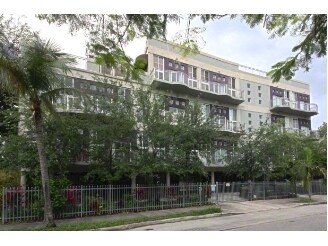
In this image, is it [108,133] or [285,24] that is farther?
[108,133]

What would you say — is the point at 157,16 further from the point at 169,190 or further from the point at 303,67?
the point at 169,190

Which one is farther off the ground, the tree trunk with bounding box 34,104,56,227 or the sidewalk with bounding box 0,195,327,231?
the tree trunk with bounding box 34,104,56,227

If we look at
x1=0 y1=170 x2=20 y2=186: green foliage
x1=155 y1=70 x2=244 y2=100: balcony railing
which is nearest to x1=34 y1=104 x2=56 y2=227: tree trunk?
x1=0 y1=170 x2=20 y2=186: green foliage

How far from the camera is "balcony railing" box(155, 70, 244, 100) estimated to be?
2403 cm

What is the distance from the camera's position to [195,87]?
25.6 meters

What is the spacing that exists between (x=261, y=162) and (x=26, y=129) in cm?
1336

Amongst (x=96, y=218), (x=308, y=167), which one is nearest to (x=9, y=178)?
(x=96, y=218)

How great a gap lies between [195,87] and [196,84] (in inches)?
12.9

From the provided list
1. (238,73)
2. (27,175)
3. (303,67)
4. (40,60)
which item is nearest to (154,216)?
(27,175)

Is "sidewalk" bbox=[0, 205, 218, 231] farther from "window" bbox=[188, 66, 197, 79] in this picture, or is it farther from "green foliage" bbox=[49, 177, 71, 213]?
"window" bbox=[188, 66, 197, 79]

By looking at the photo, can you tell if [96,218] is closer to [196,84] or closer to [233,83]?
[196,84]

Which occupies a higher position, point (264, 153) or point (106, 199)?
point (264, 153)

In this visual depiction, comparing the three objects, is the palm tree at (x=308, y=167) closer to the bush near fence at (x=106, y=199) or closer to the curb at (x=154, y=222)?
the bush near fence at (x=106, y=199)

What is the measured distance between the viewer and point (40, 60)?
1095 centimetres
